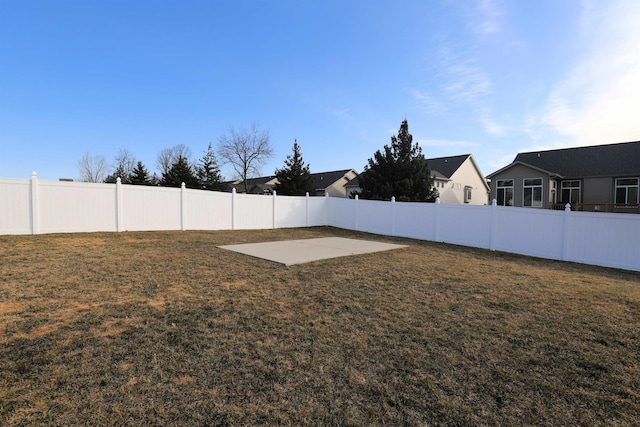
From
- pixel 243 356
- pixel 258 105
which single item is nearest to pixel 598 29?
pixel 243 356

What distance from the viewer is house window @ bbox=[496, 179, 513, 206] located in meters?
20.7

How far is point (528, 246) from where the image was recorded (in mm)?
8984

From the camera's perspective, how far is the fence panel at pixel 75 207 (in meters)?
8.63

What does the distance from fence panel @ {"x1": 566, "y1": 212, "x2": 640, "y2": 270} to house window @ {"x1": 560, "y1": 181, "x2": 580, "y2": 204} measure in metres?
15.2

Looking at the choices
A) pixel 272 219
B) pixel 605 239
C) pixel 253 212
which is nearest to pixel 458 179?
pixel 272 219

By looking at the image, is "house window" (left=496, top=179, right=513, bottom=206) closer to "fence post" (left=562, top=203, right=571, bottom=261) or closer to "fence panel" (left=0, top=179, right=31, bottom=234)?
"fence post" (left=562, top=203, right=571, bottom=261)

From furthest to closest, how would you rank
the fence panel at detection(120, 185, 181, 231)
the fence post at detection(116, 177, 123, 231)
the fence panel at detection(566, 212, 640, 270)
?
the fence panel at detection(120, 185, 181, 231)
the fence post at detection(116, 177, 123, 231)
the fence panel at detection(566, 212, 640, 270)

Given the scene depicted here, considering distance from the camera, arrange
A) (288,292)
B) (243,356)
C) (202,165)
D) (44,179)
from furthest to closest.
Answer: (202,165), (44,179), (288,292), (243,356)

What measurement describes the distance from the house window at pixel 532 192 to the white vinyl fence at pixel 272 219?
41.9ft

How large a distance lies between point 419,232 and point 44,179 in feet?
42.6

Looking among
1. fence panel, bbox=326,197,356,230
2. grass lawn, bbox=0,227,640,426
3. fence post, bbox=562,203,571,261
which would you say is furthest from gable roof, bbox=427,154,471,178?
grass lawn, bbox=0,227,640,426

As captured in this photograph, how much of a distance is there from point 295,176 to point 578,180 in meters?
20.3

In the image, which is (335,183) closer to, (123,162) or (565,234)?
(565,234)

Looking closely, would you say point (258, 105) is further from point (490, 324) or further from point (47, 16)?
point (490, 324)
